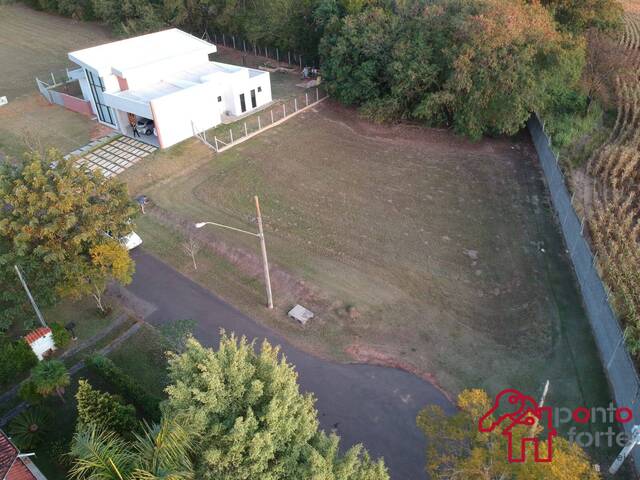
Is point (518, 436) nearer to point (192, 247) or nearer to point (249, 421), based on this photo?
point (249, 421)

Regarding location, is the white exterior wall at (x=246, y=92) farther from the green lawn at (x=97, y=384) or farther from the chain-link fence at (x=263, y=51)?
the green lawn at (x=97, y=384)

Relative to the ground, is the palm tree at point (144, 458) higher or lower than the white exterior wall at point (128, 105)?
higher

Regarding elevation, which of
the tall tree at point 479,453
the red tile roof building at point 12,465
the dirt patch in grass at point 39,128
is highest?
the tall tree at point 479,453

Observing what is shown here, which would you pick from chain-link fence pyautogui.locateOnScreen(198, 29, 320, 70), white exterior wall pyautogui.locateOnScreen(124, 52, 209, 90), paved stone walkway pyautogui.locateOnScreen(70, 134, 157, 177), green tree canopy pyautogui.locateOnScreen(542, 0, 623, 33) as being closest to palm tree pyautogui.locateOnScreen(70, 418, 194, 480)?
paved stone walkway pyautogui.locateOnScreen(70, 134, 157, 177)

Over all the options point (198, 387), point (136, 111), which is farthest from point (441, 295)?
point (136, 111)

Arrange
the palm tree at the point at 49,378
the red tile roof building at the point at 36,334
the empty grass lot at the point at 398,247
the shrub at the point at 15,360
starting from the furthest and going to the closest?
the empty grass lot at the point at 398,247
the red tile roof building at the point at 36,334
the shrub at the point at 15,360
the palm tree at the point at 49,378
